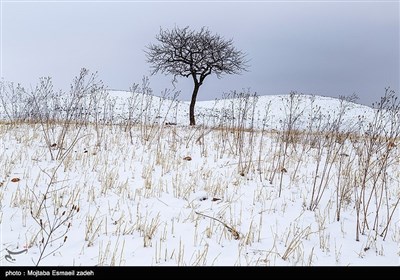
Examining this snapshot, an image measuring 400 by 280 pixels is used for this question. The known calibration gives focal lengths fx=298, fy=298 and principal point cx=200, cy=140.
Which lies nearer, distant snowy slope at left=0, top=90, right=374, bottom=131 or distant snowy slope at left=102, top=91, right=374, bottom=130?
distant snowy slope at left=0, top=90, right=374, bottom=131

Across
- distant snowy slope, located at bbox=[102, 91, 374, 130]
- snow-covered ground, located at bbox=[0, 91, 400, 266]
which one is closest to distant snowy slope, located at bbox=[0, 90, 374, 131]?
distant snowy slope, located at bbox=[102, 91, 374, 130]

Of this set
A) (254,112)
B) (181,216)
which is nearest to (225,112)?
(181,216)

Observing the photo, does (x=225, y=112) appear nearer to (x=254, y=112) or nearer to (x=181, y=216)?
(x=181, y=216)

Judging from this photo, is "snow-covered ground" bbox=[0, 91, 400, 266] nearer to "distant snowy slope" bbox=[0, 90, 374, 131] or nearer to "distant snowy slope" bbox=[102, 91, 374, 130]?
"distant snowy slope" bbox=[0, 90, 374, 131]

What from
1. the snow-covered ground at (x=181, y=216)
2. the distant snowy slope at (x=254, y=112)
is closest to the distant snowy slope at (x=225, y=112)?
the distant snowy slope at (x=254, y=112)

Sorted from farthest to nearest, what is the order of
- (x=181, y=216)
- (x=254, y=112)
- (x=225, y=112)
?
(x=254, y=112)
(x=225, y=112)
(x=181, y=216)

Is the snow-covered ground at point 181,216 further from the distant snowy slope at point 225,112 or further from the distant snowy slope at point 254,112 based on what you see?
the distant snowy slope at point 254,112

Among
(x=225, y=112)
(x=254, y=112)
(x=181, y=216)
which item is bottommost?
(x=181, y=216)

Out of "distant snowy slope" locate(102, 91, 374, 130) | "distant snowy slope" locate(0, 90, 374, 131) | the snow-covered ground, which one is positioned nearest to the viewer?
the snow-covered ground

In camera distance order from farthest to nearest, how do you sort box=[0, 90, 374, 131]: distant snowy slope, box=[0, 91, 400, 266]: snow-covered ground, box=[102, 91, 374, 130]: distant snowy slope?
1. box=[102, 91, 374, 130]: distant snowy slope
2. box=[0, 90, 374, 131]: distant snowy slope
3. box=[0, 91, 400, 266]: snow-covered ground

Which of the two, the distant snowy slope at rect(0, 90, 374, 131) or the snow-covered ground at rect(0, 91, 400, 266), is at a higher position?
the distant snowy slope at rect(0, 90, 374, 131)

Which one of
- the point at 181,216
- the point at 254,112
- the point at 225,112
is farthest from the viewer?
the point at 254,112

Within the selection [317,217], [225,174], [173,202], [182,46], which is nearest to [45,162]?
[173,202]
